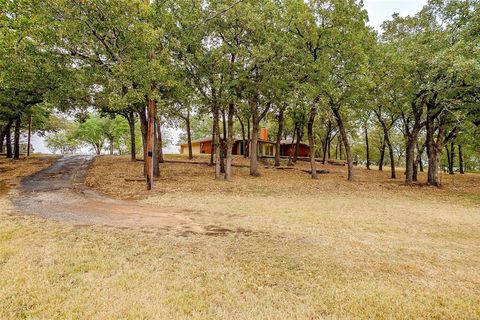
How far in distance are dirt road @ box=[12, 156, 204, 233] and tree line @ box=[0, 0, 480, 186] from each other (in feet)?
14.8

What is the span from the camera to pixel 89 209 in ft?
29.7

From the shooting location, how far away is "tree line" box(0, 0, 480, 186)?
12.5 metres

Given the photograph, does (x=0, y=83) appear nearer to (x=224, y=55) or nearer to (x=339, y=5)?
(x=224, y=55)

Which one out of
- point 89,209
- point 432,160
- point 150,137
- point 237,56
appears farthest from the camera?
point 432,160

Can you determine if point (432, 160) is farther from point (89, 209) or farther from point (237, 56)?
point (89, 209)

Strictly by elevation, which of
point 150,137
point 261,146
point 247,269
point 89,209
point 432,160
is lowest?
point 247,269

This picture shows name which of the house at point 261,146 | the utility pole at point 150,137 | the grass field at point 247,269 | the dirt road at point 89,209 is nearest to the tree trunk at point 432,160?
the grass field at point 247,269

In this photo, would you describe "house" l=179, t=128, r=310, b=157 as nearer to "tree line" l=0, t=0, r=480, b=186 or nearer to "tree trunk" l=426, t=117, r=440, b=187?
"tree trunk" l=426, t=117, r=440, b=187

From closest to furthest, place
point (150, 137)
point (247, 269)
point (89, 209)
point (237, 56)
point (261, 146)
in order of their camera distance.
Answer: point (247, 269) < point (89, 209) < point (150, 137) < point (237, 56) < point (261, 146)

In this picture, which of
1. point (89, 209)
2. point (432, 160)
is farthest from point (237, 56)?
point (432, 160)

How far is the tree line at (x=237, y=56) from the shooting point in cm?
1246

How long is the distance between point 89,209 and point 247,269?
6.58 meters

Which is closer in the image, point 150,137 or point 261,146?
point 150,137

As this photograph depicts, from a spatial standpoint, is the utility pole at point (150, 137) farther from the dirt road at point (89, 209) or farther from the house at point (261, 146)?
the house at point (261, 146)
